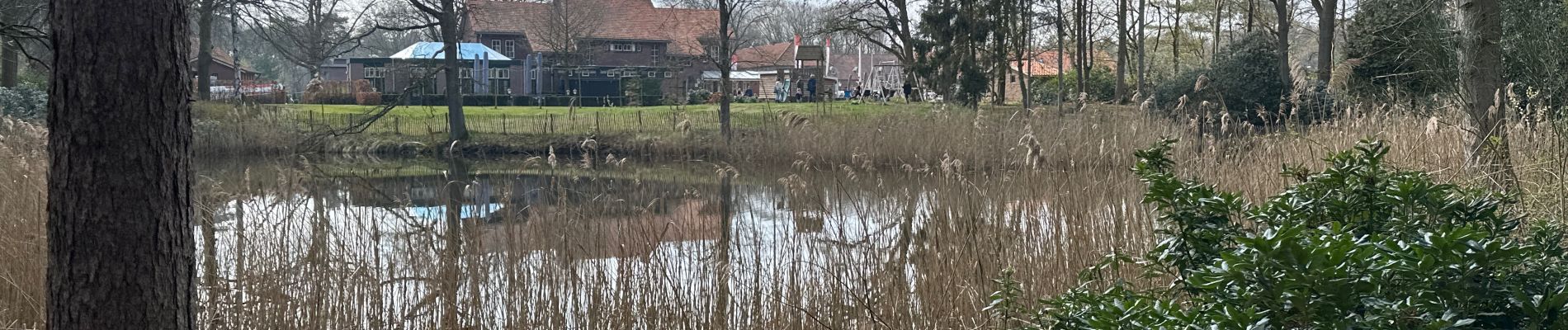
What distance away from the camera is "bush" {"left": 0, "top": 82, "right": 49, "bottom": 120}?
1513 cm

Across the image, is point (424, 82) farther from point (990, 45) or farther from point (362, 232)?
point (362, 232)

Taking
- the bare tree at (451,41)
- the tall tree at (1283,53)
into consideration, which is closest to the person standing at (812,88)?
the bare tree at (451,41)

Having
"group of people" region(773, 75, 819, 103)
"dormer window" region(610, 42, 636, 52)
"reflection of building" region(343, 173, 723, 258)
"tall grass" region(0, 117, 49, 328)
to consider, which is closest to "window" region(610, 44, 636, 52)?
"dormer window" region(610, 42, 636, 52)

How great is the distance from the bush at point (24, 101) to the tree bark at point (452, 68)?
17.8 feet

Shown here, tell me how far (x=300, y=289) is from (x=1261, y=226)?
3.23 meters

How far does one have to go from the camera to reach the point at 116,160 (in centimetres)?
237

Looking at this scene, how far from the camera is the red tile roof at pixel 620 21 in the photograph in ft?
124

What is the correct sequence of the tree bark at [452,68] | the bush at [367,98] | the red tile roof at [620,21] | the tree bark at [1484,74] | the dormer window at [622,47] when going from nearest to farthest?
the tree bark at [1484,74], the tree bark at [452,68], the bush at [367,98], the red tile roof at [620,21], the dormer window at [622,47]

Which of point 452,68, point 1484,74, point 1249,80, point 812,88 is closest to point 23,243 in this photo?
point 1484,74

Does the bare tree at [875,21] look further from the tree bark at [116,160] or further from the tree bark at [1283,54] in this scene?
the tree bark at [116,160]

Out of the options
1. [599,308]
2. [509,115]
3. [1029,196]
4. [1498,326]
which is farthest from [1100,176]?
[509,115]

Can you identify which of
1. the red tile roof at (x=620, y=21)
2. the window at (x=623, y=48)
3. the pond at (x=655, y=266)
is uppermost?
the red tile roof at (x=620, y=21)

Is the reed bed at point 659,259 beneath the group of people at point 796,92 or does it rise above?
beneath

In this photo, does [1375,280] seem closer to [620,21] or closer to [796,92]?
[796,92]
